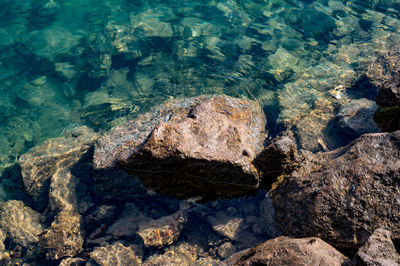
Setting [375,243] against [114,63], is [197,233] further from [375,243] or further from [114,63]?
[114,63]

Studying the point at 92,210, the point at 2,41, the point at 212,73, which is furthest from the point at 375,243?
the point at 2,41

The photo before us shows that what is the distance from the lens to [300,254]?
9.75 feet

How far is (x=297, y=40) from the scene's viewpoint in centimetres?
955

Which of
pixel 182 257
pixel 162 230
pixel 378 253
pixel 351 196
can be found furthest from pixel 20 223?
pixel 378 253

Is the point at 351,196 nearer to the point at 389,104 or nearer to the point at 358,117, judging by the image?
the point at 389,104

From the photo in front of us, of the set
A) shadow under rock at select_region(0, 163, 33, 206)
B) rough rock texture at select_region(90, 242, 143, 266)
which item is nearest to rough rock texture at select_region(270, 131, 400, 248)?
rough rock texture at select_region(90, 242, 143, 266)

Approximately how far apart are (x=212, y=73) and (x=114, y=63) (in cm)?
356

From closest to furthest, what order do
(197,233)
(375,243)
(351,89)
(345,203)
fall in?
(375,243)
(345,203)
(197,233)
(351,89)

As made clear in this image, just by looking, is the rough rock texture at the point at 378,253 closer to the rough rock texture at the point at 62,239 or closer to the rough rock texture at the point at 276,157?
the rough rock texture at the point at 276,157

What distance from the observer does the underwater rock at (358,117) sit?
5703 mm

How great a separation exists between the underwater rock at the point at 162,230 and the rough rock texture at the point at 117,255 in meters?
0.33

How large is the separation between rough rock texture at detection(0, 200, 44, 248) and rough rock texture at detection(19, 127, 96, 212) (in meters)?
0.32

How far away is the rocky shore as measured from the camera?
341cm

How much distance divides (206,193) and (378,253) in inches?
120
